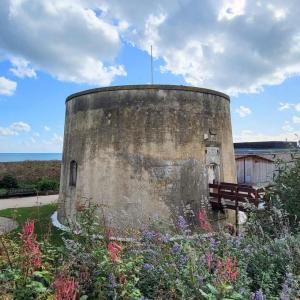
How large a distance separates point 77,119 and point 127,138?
268cm

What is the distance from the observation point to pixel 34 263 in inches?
149

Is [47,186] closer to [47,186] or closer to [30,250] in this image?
[47,186]

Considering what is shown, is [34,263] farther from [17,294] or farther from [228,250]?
[228,250]

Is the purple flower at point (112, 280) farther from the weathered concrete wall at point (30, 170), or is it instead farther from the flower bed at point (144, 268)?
the weathered concrete wall at point (30, 170)

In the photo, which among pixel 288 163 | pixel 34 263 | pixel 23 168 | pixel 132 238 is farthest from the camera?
pixel 23 168

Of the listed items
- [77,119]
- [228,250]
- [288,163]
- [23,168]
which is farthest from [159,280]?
[23,168]

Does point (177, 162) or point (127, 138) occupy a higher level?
point (127, 138)

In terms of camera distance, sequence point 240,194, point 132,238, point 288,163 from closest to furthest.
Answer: point 132,238 → point 288,163 → point 240,194

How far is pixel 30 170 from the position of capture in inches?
1314

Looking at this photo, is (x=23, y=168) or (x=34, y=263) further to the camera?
(x=23, y=168)

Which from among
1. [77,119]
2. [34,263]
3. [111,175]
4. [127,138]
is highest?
[77,119]

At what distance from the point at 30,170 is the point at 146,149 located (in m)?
23.1

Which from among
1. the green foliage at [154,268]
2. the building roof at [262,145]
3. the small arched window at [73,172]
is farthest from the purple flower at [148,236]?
the building roof at [262,145]

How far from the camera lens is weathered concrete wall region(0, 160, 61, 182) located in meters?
32.3
